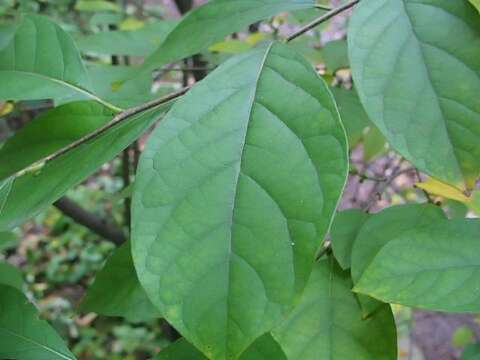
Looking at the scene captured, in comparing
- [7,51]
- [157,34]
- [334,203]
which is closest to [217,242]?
[334,203]

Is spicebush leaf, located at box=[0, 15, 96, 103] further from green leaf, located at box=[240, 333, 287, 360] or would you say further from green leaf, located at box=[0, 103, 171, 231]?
green leaf, located at box=[240, 333, 287, 360]

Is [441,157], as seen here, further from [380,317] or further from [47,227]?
[47,227]

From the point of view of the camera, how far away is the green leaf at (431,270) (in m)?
0.72

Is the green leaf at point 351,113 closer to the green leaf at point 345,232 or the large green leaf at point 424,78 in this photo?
the green leaf at point 345,232

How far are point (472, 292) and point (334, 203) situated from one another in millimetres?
Result: 285

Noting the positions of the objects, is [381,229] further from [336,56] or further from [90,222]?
[90,222]

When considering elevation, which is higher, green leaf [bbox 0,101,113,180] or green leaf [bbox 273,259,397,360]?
green leaf [bbox 0,101,113,180]

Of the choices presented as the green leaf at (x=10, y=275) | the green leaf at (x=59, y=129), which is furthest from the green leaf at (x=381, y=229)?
the green leaf at (x=10, y=275)

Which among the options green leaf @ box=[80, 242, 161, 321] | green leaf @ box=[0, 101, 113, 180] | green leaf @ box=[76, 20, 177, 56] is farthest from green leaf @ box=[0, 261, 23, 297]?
green leaf @ box=[76, 20, 177, 56]

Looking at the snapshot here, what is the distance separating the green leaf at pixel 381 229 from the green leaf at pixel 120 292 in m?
0.33

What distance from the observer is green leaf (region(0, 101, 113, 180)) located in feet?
2.66

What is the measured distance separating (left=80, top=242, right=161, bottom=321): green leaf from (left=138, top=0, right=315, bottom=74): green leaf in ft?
1.02

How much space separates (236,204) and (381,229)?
354mm

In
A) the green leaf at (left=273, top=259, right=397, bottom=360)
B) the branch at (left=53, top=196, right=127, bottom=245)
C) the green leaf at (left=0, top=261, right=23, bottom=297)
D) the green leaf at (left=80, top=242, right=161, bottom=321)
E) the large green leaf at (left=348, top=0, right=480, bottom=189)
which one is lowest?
the branch at (left=53, top=196, right=127, bottom=245)
